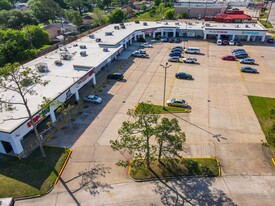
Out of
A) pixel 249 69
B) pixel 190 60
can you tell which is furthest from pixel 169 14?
pixel 249 69

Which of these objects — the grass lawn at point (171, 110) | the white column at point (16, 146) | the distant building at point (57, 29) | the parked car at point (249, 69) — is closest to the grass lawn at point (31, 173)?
the white column at point (16, 146)

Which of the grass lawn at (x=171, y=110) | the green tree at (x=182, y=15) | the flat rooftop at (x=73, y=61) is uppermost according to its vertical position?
the green tree at (x=182, y=15)

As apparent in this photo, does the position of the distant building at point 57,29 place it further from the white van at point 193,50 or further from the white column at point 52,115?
the white column at point 52,115

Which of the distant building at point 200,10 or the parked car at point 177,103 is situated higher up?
the distant building at point 200,10

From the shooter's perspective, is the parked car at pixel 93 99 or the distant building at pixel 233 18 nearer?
the parked car at pixel 93 99

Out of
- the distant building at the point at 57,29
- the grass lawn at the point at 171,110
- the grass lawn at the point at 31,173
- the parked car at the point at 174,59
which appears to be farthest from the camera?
the distant building at the point at 57,29

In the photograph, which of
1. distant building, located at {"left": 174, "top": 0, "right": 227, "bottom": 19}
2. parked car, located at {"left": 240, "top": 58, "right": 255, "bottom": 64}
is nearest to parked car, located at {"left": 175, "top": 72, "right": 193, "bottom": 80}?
parked car, located at {"left": 240, "top": 58, "right": 255, "bottom": 64}

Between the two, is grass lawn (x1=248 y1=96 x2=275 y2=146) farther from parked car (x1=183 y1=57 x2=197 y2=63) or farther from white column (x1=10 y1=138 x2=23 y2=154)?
white column (x1=10 y1=138 x2=23 y2=154)
